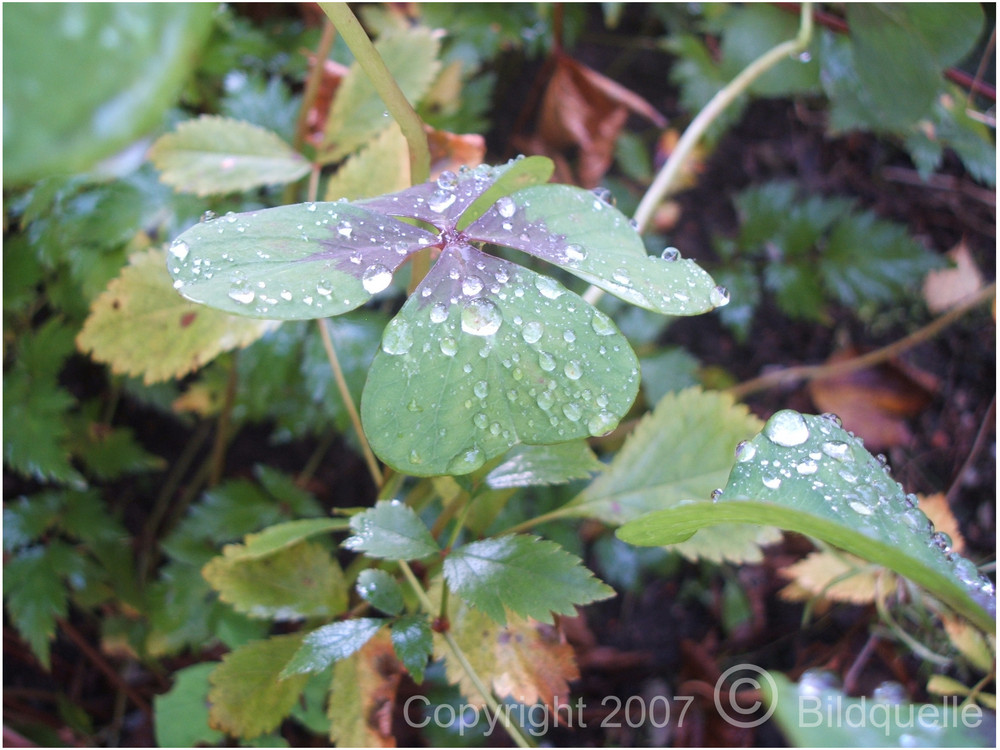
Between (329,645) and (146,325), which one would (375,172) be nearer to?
(146,325)

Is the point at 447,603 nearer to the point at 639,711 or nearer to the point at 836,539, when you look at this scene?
the point at 836,539

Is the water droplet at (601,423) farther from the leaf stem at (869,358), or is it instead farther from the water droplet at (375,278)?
the leaf stem at (869,358)

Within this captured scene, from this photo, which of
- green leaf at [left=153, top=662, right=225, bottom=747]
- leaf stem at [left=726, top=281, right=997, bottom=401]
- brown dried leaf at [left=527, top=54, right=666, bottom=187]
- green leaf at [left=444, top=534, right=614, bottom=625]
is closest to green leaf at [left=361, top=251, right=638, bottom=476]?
green leaf at [left=444, top=534, right=614, bottom=625]

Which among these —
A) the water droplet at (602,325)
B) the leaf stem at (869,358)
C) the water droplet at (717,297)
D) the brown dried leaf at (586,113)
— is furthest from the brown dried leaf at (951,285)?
the water droplet at (602,325)

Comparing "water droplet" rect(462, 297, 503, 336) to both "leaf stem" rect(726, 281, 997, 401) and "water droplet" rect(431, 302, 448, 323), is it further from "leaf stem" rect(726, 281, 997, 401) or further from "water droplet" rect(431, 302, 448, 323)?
"leaf stem" rect(726, 281, 997, 401)

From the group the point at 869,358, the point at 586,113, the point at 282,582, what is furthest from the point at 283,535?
the point at 869,358

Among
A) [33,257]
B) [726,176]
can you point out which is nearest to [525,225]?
[33,257]
